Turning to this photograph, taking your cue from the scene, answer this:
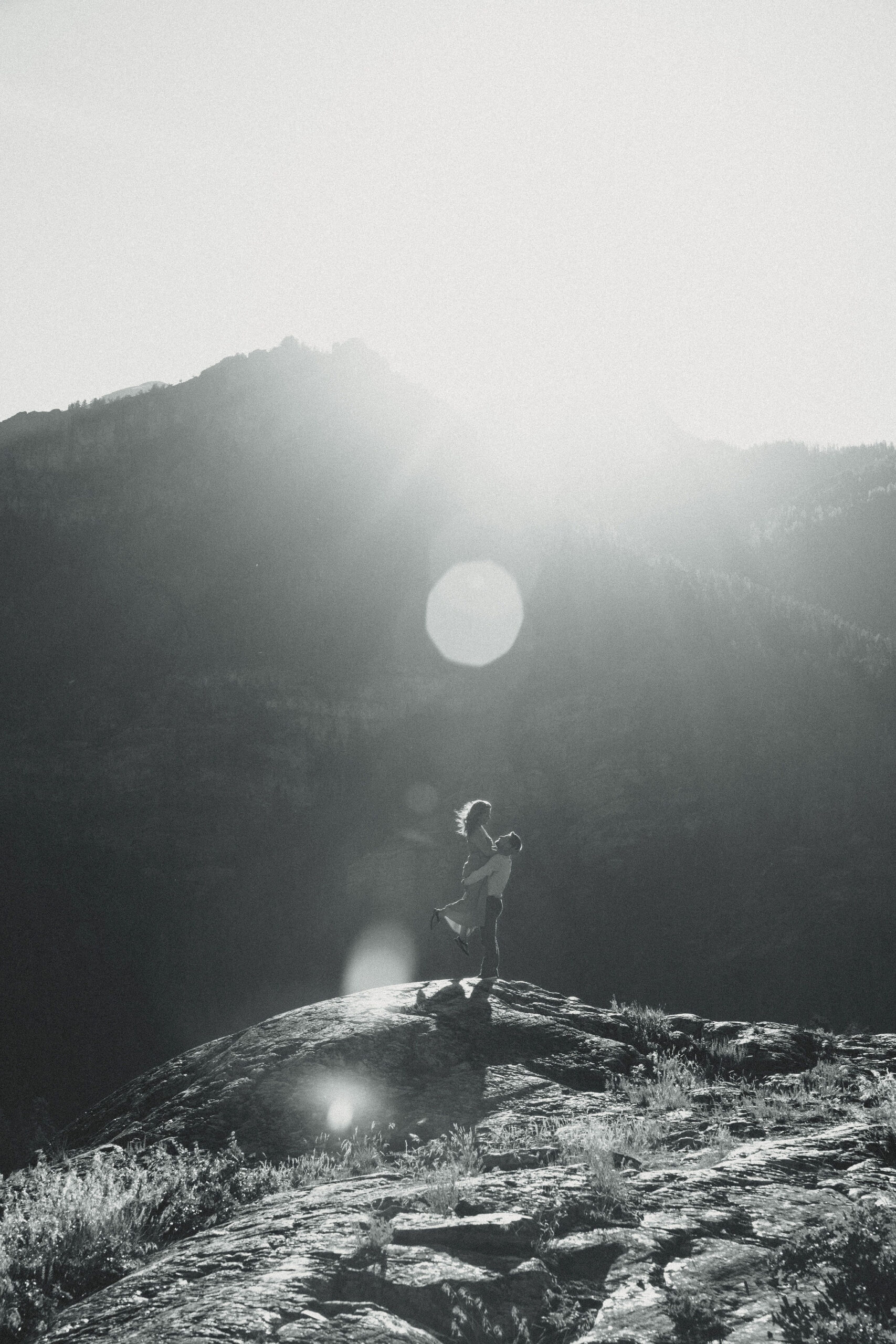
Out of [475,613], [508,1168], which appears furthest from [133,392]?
[508,1168]

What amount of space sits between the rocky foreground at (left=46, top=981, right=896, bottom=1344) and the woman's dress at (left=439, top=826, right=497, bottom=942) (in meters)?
0.77

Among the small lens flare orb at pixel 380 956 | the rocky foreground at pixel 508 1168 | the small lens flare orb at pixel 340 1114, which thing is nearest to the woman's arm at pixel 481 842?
the rocky foreground at pixel 508 1168

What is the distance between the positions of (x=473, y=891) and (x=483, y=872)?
308 millimetres

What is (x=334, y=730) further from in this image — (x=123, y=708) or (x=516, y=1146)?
(x=516, y=1146)

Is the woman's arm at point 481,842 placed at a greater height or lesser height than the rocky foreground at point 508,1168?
greater

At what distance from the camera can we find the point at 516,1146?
247 inches

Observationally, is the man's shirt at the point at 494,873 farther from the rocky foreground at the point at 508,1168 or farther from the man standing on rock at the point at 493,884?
the rocky foreground at the point at 508,1168

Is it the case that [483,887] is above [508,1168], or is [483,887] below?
above

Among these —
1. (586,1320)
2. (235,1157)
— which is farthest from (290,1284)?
(235,1157)

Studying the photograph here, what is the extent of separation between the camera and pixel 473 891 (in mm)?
10359

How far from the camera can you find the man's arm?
1019 centimetres

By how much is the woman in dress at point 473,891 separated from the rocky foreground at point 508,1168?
763 millimetres

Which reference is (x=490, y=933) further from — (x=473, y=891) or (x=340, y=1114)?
(x=340, y=1114)

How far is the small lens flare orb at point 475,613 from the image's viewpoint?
3916 cm
